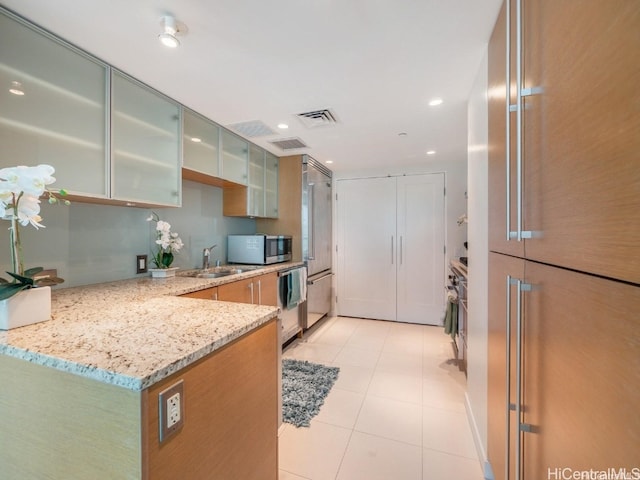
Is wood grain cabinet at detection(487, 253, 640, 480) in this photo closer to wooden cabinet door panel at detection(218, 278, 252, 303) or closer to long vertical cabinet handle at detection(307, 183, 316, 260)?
wooden cabinet door panel at detection(218, 278, 252, 303)

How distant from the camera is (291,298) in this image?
305 cm

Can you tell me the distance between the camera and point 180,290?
1751mm

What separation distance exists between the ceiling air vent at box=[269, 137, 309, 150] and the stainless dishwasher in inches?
56.3

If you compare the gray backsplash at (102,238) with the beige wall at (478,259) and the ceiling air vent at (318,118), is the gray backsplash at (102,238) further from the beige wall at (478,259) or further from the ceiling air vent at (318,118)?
the beige wall at (478,259)

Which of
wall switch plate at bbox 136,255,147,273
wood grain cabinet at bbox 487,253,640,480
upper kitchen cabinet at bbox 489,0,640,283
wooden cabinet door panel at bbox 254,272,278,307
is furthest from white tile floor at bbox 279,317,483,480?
wall switch plate at bbox 136,255,147,273

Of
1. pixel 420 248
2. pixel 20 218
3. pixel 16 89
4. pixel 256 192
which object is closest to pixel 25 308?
pixel 20 218

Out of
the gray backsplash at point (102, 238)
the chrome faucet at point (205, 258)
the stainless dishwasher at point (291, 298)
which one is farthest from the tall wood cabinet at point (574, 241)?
the chrome faucet at point (205, 258)

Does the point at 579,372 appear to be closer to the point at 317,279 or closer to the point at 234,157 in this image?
the point at 234,157

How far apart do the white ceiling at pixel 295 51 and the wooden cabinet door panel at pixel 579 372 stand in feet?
4.16

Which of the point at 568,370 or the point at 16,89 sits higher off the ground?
the point at 16,89

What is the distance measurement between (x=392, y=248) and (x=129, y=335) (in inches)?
143

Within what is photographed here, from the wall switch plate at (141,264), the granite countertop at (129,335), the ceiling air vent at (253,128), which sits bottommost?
the granite countertop at (129,335)

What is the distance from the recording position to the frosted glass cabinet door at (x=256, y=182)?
10.0ft

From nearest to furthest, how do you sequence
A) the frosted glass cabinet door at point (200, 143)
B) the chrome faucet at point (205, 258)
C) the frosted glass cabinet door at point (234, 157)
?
the frosted glass cabinet door at point (200, 143), the frosted glass cabinet door at point (234, 157), the chrome faucet at point (205, 258)
